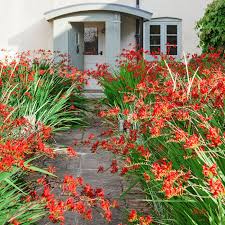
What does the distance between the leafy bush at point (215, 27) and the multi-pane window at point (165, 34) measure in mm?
3321

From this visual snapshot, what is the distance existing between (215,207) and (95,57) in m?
13.0

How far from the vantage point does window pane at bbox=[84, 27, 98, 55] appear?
15.5 m

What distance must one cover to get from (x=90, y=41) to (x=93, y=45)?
0.14m

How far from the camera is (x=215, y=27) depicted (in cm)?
1180

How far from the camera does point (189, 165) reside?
329 cm

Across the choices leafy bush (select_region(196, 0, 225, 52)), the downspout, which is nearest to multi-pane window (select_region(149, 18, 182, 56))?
the downspout

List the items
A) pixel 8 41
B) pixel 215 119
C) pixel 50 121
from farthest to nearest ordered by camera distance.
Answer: pixel 8 41, pixel 50 121, pixel 215 119

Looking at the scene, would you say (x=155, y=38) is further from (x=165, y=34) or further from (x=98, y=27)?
A: (x=98, y=27)

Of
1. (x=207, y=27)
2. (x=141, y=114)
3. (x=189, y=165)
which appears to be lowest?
(x=189, y=165)

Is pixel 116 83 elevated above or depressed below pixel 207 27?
below

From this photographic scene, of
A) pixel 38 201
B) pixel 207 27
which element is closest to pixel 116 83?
pixel 207 27

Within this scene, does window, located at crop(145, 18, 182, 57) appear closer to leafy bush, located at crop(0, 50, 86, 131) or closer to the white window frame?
the white window frame

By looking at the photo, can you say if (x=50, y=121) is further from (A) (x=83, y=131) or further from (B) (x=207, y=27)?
(B) (x=207, y=27)

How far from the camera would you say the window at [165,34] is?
51.1 feet
